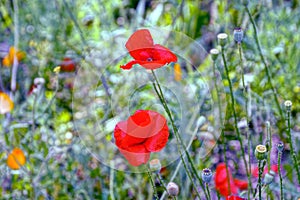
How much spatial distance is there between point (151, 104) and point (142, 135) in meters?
0.38

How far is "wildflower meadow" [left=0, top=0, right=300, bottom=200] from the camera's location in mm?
1157

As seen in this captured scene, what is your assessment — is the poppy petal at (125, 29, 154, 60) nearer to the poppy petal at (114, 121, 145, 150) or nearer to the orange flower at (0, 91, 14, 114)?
the poppy petal at (114, 121, 145, 150)

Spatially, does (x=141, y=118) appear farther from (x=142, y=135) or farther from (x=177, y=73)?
(x=177, y=73)

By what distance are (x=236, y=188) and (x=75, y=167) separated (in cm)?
41

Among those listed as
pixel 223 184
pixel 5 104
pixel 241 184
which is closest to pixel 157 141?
pixel 223 184

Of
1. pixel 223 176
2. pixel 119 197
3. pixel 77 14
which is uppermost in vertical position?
pixel 77 14

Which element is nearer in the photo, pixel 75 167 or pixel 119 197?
pixel 119 197

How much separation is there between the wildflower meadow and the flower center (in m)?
0.22

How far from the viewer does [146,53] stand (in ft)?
2.54

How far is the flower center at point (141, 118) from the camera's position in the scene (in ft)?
2.57

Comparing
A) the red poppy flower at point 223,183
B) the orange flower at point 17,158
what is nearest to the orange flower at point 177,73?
the red poppy flower at point 223,183

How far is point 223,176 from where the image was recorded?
3.53ft

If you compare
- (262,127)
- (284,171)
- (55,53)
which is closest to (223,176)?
(284,171)

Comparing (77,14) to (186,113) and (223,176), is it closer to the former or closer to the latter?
(186,113)
